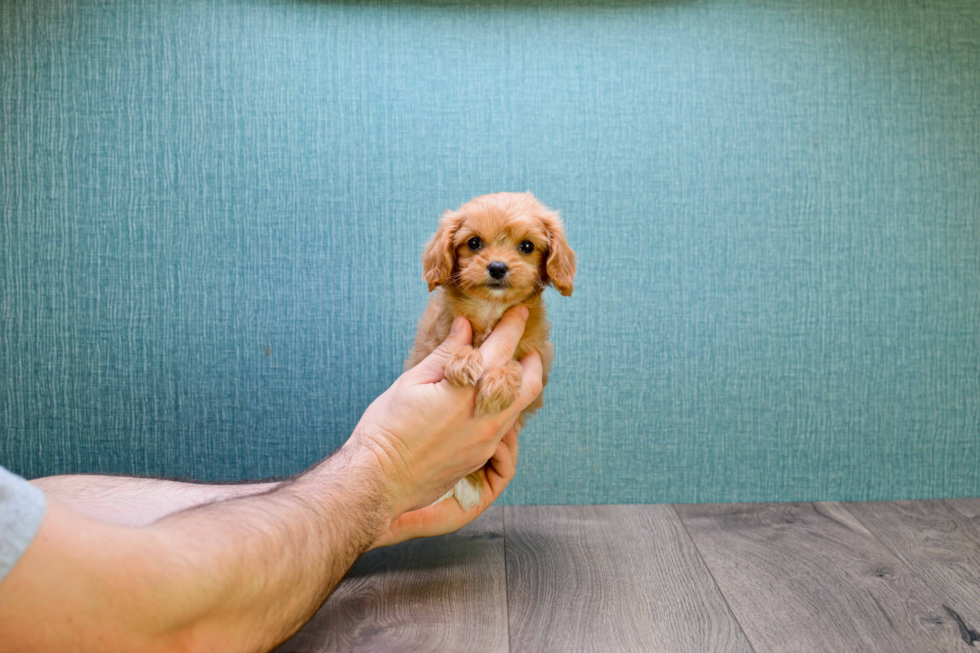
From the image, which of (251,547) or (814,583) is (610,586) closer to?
(814,583)

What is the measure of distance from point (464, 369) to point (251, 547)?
630 millimetres

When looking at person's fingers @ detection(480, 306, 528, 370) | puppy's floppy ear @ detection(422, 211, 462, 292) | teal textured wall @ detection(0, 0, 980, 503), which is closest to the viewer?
person's fingers @ detection(480, 306, 528, 370)

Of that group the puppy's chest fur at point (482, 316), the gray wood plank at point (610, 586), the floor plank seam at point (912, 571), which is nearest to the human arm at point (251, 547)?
the puppy's chest fur at point (482, 316)

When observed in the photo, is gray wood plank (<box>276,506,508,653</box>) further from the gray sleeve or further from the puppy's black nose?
the puppy's black nose

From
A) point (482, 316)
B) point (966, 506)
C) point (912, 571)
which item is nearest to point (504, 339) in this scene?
point (482, 316)

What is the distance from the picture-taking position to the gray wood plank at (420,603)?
1378mm

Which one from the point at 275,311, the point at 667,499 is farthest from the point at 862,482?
the point at 275,311

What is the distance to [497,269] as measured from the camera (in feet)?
5.44

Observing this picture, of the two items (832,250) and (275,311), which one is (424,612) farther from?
(832,250)

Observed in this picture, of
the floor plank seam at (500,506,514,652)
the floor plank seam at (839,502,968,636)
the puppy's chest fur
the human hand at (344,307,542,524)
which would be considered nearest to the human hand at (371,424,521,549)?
the human hand at (344,307,542,524)

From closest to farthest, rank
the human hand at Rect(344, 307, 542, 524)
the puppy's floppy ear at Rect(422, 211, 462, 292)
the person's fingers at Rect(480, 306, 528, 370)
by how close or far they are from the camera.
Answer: the human hand at Rect(344, 307, 542, 524)
the person's fingers at Rect(480, 306, 528, 370)
the puppy's floppy ear at Rect(422, 211, 462, 292)

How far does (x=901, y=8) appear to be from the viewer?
212 cm

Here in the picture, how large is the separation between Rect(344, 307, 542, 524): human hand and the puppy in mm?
63

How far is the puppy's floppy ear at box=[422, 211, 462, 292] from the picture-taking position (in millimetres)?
1734
